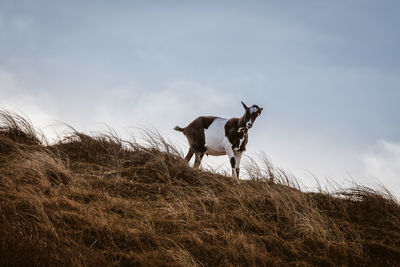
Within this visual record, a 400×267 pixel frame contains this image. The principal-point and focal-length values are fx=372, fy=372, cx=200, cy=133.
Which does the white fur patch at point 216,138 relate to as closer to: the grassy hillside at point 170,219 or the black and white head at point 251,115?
the black and white head at point 251,115

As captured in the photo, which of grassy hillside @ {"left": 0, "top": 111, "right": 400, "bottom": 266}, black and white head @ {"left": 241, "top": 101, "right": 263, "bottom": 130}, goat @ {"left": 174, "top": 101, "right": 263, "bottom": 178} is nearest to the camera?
grassy hillside @ {"left": 0, "top": 111, "right": 400, "bottom": 266}

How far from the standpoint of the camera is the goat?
34.4 feet

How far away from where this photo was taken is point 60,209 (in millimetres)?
4844

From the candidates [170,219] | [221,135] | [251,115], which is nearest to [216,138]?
[221,135]

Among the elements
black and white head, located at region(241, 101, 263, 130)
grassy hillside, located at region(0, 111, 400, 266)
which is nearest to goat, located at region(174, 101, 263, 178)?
black and white head, located at region(241, 101, 263, 130)

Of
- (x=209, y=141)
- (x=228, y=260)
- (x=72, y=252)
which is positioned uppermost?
(x=209, y=141)

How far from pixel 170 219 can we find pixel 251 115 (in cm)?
570

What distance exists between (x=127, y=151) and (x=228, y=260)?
18.0 feet

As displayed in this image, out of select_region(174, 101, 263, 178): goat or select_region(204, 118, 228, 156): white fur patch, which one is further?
select_region(204, 118, 228, 156): white fur patch

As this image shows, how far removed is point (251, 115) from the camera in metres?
10.2

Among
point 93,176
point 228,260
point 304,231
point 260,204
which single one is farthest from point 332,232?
point 93,176

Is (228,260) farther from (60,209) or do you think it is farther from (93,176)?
(93,176)

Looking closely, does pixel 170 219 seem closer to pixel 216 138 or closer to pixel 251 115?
pixel 251 115

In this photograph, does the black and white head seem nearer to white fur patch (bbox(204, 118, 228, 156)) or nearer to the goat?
the goat
